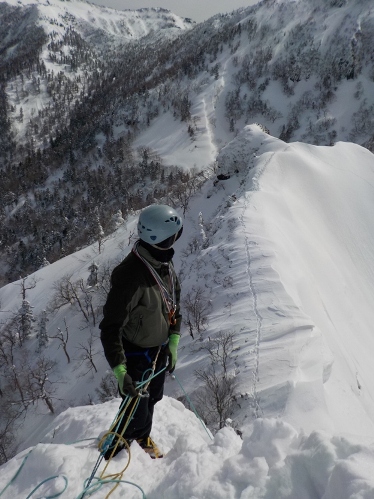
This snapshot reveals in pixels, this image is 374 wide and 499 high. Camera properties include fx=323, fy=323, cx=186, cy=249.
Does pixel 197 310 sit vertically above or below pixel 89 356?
above

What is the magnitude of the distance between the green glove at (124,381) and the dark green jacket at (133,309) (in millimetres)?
80

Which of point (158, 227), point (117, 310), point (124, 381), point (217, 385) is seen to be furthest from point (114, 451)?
point (217, 385)

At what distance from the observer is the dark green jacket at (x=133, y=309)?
3973 mm

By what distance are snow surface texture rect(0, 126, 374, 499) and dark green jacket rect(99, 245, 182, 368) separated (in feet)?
5.22

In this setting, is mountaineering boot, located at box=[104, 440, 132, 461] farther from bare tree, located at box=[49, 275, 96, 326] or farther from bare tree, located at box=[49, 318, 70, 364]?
bare tree, located at box=[49, 275, 96, 326]

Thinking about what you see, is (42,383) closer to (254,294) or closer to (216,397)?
(254,294)

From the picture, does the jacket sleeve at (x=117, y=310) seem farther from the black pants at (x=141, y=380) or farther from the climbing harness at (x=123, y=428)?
the climbing harness at (x=123, y=428)

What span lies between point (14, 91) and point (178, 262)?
211 m

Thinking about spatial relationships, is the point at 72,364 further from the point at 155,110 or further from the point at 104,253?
the point at 155,110

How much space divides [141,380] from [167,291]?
1.31 metres

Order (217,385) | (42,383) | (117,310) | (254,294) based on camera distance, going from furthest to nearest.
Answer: (42,383) → (254,294) → (217,385) → (117,310)

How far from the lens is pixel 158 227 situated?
4176mm

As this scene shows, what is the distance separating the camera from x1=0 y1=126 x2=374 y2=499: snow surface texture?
140 inches

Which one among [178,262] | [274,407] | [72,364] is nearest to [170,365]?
[274,407]
